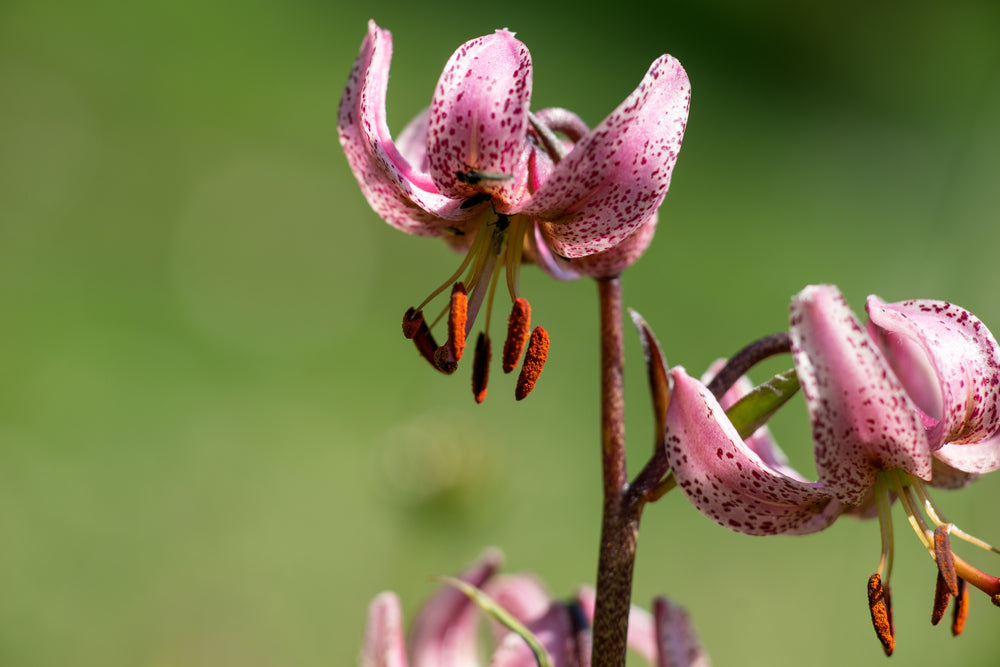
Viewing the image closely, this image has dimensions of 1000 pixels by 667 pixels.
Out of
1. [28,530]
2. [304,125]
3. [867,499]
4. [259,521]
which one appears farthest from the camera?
[304,125]

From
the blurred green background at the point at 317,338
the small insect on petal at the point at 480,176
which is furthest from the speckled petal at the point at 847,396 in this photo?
the blurred green background at the point at 317,338

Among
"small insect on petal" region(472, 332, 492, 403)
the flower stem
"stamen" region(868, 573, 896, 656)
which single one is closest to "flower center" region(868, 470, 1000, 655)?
"stamen" region(868, 573, 896, 656)

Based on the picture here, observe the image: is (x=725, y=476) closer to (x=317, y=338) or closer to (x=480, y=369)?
(x=480, y=369)

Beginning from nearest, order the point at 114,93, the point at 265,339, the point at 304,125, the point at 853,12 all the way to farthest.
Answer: the point at 265,339 < the point at 114,93 < the point at 304,125 < the point at 853,12

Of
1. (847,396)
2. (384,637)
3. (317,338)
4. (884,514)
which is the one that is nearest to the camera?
(847,396)

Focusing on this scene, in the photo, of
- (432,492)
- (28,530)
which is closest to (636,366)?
(432,492)

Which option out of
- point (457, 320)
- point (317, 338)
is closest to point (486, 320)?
point (457, 320)

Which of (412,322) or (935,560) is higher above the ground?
(412,322)

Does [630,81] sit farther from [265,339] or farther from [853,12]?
[265,339]

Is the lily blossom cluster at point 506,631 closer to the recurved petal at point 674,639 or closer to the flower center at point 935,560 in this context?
the recurved petal at point 674,639
